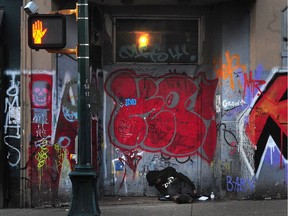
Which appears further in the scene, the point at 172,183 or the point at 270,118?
the point at 172,183

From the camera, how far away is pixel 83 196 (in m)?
5.64

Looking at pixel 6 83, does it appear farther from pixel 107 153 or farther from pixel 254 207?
pixel 254 207

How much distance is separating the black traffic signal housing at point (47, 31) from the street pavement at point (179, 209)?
326 centimetres

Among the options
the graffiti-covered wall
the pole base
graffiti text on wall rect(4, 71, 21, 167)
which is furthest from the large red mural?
the pole base

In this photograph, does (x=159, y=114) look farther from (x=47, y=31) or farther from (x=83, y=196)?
(x=47, y=31)

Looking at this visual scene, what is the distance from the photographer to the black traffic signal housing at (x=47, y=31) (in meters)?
5.74

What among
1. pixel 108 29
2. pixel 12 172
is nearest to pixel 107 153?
Answer: pixel 12 172

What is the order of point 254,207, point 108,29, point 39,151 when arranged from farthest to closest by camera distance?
1. point 108,29
2. point 39,151
3. point 254,207

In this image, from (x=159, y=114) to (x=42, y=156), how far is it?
8.15 ft

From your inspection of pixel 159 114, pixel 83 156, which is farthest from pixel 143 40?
pixel 83 156

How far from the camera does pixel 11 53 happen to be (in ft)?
27.8

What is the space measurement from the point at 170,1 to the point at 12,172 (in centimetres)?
451

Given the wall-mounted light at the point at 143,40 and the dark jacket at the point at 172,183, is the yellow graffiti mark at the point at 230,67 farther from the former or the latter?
the dark jacket at the point at 172,183

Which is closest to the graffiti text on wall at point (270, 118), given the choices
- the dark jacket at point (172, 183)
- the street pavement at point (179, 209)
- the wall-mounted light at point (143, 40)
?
the street pavement at point (179, 209)
